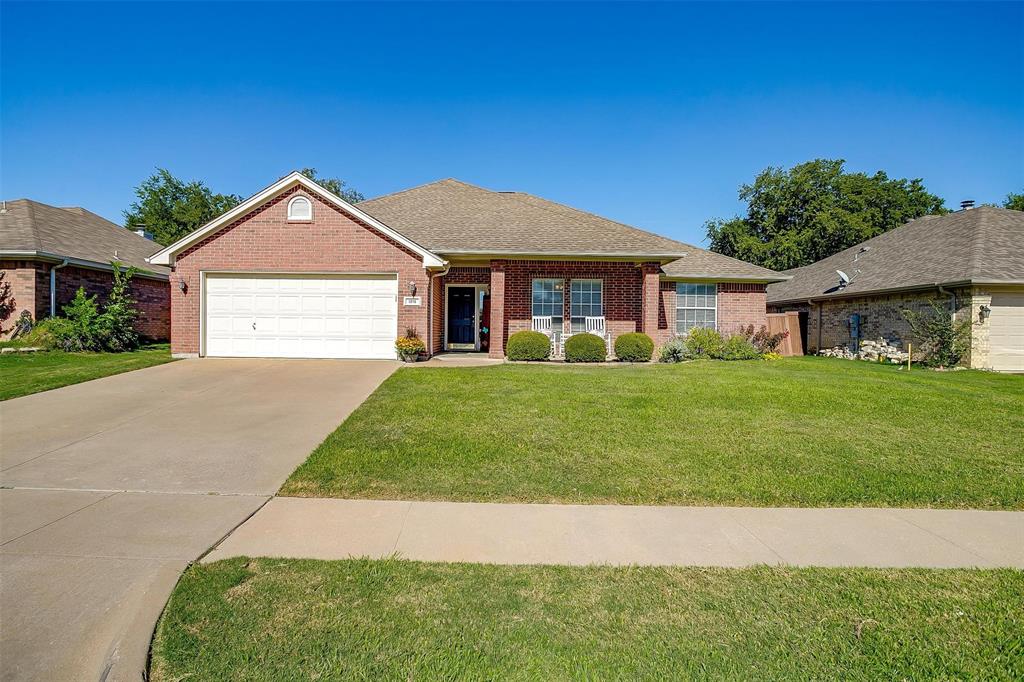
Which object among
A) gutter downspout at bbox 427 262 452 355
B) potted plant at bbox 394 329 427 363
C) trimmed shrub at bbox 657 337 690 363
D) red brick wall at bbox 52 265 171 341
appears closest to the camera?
potted plant at bbox 394 329 427 363

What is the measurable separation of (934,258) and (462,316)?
55.7 ft

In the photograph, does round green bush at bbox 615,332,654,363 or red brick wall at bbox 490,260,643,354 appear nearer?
round green bush at bbox 615,332,654,363

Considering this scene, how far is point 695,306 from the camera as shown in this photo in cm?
1867

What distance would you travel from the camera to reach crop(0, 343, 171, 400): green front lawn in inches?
375

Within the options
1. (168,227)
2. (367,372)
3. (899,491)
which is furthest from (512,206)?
(168,227)

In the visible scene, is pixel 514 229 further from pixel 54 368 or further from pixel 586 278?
pixel 54 368

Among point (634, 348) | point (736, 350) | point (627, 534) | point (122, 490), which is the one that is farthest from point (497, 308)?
point (627, 534)

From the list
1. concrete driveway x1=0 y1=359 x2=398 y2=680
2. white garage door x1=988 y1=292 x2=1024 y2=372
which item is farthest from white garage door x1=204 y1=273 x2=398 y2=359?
white garage door x1=988 y1=292 x2=1024 y2=372

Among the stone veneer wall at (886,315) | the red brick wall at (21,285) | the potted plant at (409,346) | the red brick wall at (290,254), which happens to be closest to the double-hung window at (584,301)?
the red brick wall at (290,254)

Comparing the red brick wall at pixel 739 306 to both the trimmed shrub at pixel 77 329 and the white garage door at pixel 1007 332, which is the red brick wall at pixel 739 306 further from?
the trimmed shrub at pixel 77 329

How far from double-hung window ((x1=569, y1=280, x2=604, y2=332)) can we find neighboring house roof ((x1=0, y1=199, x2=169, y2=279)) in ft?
47.6

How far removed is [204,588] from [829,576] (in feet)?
13.5

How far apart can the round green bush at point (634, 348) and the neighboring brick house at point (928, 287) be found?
31.9ft

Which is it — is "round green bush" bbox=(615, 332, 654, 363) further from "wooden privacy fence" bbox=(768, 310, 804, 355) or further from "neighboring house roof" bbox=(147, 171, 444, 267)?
"wooden privacy fence" bbox=(768, 310, 804, 355)
